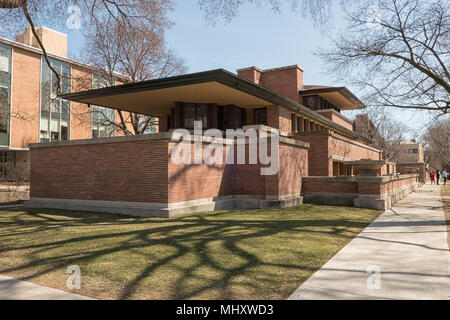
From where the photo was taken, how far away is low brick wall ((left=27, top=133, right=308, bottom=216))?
11.2 metres

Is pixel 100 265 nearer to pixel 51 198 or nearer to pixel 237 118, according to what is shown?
pixel 51 198

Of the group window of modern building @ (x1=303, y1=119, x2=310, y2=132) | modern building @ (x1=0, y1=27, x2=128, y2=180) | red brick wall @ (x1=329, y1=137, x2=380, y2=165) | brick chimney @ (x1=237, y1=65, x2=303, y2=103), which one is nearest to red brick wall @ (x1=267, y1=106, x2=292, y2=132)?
red brick wall @ (x1=329, y1=137, x2=380, y2=165)

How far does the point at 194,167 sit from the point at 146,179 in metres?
1.78

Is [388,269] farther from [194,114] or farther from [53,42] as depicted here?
[53,42]

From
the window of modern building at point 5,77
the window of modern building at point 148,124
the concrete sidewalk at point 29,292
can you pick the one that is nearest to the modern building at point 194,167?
the concrete sidewalk at point 29,292

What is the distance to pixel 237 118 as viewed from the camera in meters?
19.9

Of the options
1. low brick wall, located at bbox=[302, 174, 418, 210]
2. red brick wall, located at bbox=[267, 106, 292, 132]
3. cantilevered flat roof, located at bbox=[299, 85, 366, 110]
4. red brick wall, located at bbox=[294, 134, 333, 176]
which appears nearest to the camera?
low brick wall, located at bbox=[302, 174, 418, 210]

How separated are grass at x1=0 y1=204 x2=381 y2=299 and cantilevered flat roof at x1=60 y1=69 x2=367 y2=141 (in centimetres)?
650

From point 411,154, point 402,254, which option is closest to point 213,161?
point 402,254

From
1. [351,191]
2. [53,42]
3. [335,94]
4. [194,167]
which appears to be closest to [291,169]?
[351,191]

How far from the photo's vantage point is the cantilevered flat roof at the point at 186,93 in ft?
48.2

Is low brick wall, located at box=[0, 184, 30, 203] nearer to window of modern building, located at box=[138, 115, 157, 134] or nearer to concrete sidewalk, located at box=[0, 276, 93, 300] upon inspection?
window of modern building, located at box=[138, 115, 157, 134]

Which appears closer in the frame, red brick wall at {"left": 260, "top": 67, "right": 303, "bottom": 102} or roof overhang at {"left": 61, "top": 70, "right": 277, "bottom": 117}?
roof overhang at {"left": 61, "top": 70, "right": 277, "bottom": 117}

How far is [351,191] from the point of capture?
14.6 m
